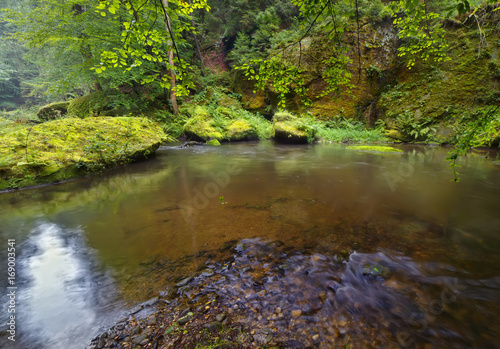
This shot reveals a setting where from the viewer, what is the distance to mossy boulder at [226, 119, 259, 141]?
552 inches

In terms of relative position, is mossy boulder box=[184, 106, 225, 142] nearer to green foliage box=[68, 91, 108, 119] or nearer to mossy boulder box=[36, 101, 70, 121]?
green foliage box=[68, 91, 108, 119]

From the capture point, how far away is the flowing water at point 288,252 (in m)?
1.68

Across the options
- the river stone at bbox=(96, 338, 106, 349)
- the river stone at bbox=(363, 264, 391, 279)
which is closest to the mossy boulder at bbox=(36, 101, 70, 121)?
the river stone at bbox=(96, 338, 106, 349)

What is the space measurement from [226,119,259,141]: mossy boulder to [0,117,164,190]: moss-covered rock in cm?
625

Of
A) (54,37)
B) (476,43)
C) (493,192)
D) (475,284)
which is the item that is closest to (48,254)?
(475,284)

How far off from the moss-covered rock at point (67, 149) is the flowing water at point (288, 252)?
0.58 meters

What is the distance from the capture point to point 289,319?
166cm

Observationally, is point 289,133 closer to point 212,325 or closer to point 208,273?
point 208,273

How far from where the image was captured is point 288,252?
2496mm

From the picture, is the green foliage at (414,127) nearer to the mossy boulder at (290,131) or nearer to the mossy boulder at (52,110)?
the mossy boulder at (290,131)

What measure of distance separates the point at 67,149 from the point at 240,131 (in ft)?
31.5

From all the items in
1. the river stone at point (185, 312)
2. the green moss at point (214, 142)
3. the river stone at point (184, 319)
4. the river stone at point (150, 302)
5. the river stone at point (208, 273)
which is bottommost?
the river stone at point (184, 319)

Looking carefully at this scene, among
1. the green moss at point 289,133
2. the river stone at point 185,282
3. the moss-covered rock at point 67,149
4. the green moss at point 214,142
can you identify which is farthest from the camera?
the green moss at point 289,133

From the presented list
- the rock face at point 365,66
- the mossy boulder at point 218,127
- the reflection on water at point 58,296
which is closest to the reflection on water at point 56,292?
the reflection on water at point 58,296
